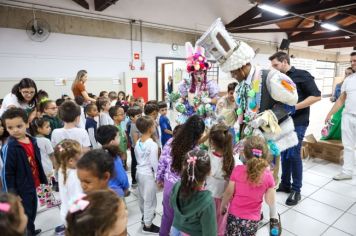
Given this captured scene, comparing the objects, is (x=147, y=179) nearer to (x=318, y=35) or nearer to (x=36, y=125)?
(x=36, y=125)

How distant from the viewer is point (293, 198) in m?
2.61

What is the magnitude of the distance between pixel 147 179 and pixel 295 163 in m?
1.59

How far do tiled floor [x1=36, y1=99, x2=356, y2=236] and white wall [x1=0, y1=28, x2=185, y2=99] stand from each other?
339cm

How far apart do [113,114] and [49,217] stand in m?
1.29

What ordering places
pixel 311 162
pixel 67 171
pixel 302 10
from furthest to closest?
pixel 302 10, pixel 311 162, pixel 67 171

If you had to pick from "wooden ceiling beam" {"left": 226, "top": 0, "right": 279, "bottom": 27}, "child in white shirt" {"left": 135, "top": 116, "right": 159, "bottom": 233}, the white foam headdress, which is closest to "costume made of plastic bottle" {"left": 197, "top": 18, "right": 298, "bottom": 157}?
the white foam headdress

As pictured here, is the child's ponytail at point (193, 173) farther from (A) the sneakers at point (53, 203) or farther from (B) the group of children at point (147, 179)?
(A) the sneakers at point (53, 203)

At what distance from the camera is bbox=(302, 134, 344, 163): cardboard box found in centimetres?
379

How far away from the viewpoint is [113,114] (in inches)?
117

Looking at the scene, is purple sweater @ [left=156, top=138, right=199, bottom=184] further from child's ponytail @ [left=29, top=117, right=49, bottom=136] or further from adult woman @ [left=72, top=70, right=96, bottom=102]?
adult woman @ [left=72, top=70, right=96, bottom=102]

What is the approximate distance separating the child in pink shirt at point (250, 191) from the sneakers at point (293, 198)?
1192 millimetres

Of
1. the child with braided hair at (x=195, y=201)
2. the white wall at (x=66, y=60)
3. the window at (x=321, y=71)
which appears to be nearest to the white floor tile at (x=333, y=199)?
the child with braided hair at (x=195, y=201)

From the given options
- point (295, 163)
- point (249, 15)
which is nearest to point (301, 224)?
point (295, 163)

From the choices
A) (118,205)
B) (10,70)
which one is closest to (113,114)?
(118,205)
